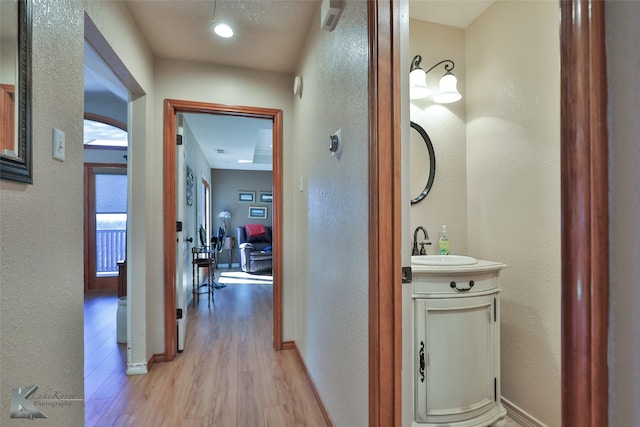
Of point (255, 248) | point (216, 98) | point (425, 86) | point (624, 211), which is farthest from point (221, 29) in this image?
point (255, 248)

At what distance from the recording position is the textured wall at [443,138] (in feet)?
6.40

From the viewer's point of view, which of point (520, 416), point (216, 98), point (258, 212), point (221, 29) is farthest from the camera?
point (258, 212)

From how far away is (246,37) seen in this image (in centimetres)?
212

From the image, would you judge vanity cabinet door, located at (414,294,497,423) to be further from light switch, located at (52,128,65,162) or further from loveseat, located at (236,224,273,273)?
loveseat, located at (236,224,273,273)

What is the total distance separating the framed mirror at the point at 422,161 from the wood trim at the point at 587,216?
1518 mm

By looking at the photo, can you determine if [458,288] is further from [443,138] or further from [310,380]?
[310,380]

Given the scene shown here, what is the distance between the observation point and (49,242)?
106 centimetres

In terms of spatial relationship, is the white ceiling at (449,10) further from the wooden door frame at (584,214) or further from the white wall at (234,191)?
the white wall at (234,191)

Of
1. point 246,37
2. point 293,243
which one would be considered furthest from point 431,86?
point 293,243

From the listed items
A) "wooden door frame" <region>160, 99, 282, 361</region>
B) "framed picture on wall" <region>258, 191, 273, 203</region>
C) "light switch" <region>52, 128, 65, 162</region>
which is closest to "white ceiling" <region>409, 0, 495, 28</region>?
"wooden door frame" <region>160, 99, 282, 361</region>

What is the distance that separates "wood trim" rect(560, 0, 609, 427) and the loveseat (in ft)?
19.6

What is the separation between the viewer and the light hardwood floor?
165cm

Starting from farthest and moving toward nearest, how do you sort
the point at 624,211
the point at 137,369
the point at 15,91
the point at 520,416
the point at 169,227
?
the point at 169,227 < the point at 137,369 < the point at 520,416 < the point at 15,91 < the point at 624,211

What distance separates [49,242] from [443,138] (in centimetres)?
211
